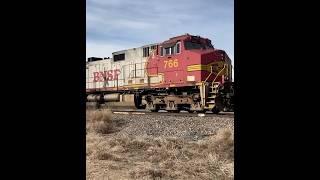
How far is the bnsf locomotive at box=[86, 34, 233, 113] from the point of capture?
53.2 ft

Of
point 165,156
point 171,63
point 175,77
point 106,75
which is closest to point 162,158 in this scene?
point 165,156

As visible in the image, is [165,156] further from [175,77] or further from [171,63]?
[171,63]

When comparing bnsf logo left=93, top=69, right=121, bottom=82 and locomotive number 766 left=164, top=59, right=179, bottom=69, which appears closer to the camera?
locomotive number 766 left=164, top=59, right=179, bottom=69

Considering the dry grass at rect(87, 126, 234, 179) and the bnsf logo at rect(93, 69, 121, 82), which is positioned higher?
the bnsf logo at rect(93, 69, 121, 82)

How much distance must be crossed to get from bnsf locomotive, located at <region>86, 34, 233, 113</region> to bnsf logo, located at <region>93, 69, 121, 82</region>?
117 millimetres

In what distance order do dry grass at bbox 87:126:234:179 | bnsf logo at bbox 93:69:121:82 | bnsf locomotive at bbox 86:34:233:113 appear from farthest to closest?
bnsf logo at bbox 93:69:121:82 < bnsf locomotive at bbox 86:34:233:113 < dry grass at bbox 87:126:234:179

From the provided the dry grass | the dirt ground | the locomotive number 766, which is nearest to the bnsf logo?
the locomotive number 766

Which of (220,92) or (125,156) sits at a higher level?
(220,92)

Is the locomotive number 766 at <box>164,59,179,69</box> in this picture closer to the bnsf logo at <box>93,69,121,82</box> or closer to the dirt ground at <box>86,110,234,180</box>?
the bnsf logo at <box>93,69,121,82</box>

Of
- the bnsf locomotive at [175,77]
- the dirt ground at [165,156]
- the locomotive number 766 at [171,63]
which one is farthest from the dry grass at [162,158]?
the locomotive number 766 at [171,63]
